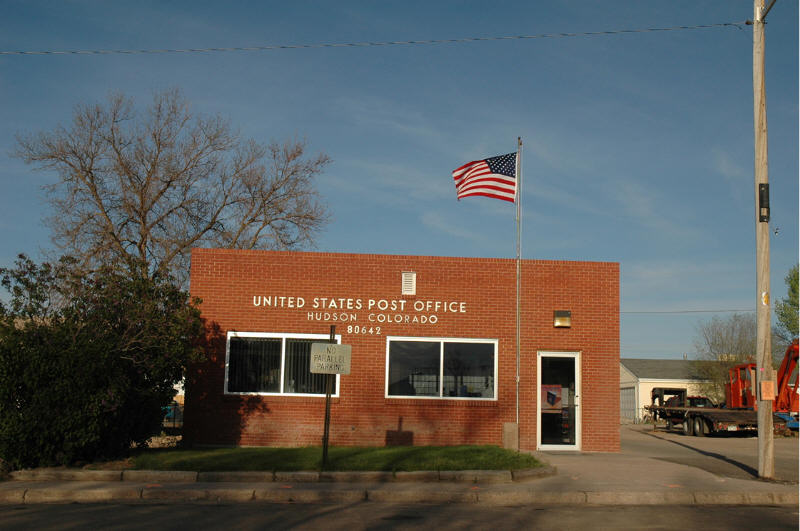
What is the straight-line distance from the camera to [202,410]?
18.4m

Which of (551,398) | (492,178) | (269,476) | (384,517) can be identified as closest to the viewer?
(384,517)

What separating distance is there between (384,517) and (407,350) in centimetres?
814

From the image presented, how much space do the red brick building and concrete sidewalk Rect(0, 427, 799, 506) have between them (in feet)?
13.7

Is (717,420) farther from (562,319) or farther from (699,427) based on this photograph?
(562,319)

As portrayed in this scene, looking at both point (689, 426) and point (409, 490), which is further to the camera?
point (689, 426)

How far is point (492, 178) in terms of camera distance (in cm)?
1830

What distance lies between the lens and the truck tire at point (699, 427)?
2973 centimetres

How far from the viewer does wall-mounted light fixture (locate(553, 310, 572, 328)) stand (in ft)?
61.2

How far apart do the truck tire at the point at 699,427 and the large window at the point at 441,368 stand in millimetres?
14783

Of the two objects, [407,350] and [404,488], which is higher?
[407,350]

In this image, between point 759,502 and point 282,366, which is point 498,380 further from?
point 759,502

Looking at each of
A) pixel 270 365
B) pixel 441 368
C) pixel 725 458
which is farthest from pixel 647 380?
pixel 270 365

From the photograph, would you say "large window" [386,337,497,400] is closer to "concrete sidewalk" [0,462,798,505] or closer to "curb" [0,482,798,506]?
"concrete sidewalk" [0,462,798,505]

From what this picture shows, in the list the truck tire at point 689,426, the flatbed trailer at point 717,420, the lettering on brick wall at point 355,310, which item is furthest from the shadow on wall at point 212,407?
the truck tire at point 689,426
